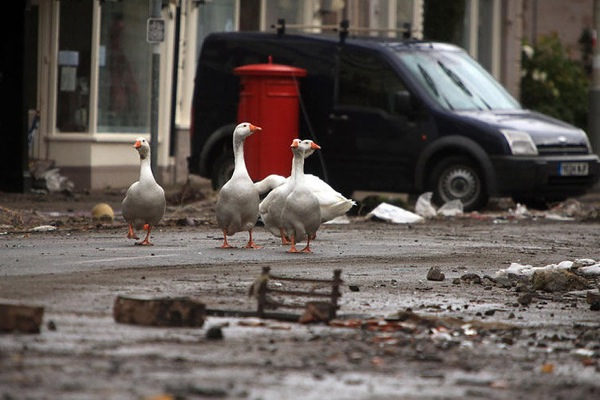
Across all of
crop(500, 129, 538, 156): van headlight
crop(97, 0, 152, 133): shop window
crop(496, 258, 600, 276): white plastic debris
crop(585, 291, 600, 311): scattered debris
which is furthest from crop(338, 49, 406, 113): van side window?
crop(585, 291, 600, 311): scattered debris

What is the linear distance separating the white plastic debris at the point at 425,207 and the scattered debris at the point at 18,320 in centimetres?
1226

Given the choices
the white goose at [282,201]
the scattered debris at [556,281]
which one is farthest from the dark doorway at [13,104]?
the scattered debris at [556,281]

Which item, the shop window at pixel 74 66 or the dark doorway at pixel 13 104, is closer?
the dark doorway at pixel 13 104

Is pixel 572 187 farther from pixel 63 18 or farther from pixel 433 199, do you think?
pixel 63 18

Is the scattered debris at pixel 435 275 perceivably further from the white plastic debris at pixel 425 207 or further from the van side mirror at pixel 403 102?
the van side mirror at pixel 403 102

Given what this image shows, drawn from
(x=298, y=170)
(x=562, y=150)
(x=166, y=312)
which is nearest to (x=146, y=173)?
(x=298, y=170)

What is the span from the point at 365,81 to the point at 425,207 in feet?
6.07

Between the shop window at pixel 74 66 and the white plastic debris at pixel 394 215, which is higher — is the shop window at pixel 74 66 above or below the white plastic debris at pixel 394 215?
above

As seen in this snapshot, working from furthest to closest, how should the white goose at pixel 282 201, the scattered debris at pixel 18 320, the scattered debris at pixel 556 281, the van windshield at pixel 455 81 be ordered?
the van windshield at pixel 455 81, the white goose at pixel 282 201, the scattered debris at pixel 556 281, the scattered debris at pixel 18 320

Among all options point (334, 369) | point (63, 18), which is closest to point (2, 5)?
point (63, 18)

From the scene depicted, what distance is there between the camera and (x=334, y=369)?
699 centimetres

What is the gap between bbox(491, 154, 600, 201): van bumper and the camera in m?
19.8

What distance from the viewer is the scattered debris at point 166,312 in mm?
8047

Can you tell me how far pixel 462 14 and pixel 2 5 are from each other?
14.8m
